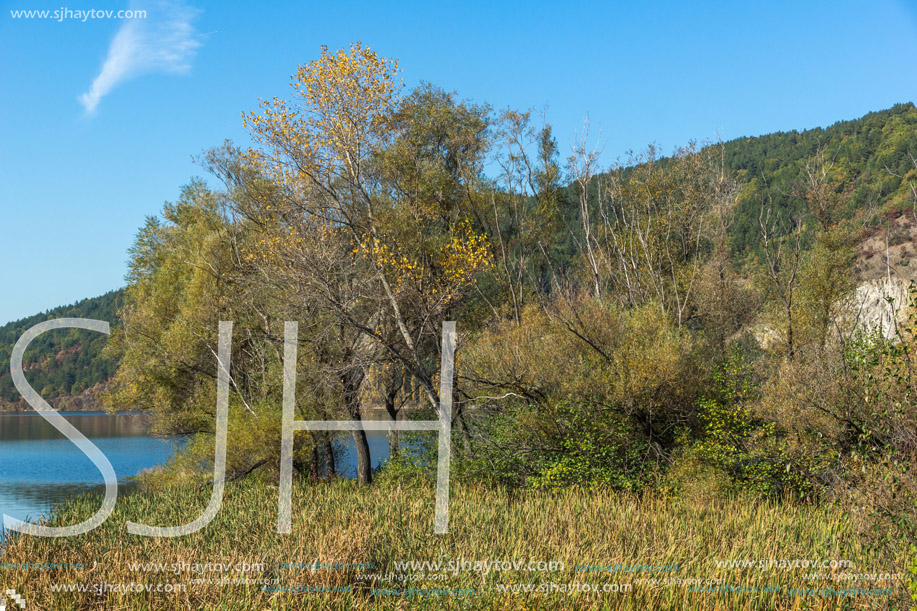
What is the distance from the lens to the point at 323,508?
1319cm

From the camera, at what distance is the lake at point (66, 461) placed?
25709mm

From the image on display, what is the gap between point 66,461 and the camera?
42.7 metres

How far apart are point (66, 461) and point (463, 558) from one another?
141 feet

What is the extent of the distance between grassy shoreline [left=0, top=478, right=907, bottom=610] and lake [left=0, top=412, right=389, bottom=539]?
5094 millimetres

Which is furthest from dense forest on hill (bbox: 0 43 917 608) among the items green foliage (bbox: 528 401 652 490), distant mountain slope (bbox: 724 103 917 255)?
distant mountain slope (bbox: 724 103 917 255)

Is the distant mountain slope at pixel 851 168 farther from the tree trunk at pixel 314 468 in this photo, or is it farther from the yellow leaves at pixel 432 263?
the tree trunk at pixel 314 468

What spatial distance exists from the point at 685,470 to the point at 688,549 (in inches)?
223

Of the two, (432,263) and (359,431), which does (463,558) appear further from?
(432,263)

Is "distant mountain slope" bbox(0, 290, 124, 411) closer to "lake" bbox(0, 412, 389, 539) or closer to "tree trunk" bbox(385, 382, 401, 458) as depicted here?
"lake" bbox(0, 412, 389, 539)

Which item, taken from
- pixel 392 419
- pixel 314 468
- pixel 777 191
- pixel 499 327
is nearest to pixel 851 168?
pixel 777 191

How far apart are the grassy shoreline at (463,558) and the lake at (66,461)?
16.7 ft

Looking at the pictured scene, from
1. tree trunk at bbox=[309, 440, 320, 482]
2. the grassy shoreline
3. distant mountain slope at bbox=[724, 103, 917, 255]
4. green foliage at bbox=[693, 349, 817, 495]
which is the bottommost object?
tree trunk at bbox=[309, 440, 320, 482]

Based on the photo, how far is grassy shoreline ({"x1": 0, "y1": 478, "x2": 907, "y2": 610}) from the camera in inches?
284

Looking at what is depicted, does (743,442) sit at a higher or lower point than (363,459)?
higher
